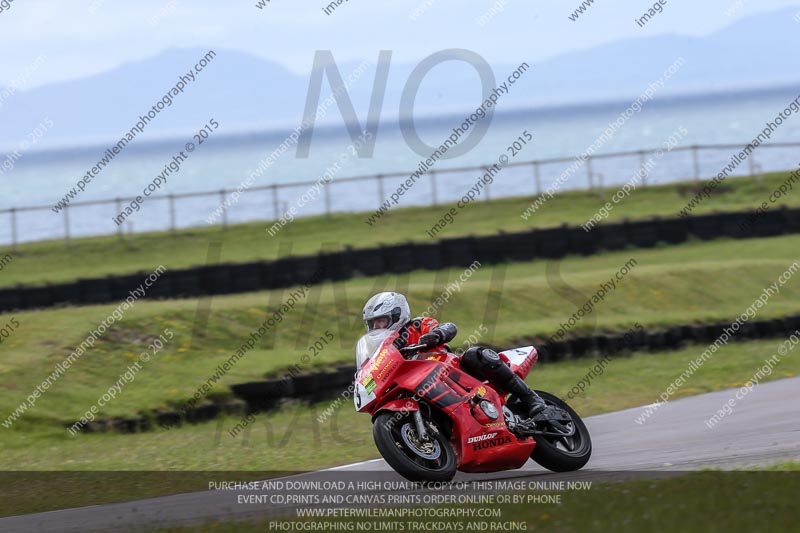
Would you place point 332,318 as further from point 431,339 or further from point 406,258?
point 431,339

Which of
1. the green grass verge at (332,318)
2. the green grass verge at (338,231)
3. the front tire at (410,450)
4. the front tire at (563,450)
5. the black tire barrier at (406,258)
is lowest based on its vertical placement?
the green grass verge at (338,231)

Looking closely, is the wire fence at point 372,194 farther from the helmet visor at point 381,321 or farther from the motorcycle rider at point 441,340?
the helmet visor at point 381,321

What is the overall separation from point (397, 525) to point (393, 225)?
24.5 meters

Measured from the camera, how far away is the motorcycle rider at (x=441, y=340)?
903 cm

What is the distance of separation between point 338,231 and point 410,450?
22943 millimetres

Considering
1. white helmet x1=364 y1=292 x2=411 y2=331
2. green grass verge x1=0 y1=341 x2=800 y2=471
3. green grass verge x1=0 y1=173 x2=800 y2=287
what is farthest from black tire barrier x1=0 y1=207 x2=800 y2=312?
white helmet x1=364 y1=292 x2=411 y2=331

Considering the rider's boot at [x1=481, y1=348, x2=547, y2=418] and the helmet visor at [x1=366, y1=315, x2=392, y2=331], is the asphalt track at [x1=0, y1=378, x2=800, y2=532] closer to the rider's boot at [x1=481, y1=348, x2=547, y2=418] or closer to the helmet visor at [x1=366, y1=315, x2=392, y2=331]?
the rider's boot at [x1=481, y1=348, x2=547, y2=418]

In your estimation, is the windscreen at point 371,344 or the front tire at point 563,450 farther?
the front tire at point 563,450

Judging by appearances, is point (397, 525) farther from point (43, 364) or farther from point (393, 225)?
point (393, 225)

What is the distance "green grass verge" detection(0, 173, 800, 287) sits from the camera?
28547 mm

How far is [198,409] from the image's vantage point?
1488 cm

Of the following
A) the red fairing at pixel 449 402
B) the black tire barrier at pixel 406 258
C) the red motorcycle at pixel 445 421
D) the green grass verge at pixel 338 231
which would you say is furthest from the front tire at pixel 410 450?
the green grass verge at pixel 338 231

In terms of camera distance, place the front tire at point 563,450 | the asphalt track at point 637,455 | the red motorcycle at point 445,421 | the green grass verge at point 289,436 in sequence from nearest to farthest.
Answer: the asphalt track at point 637,455, the red motorcycle at point 445,421, the front tire at point 563,450, the green grass verge at point 289,436

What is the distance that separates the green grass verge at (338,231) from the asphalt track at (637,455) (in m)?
15.1
